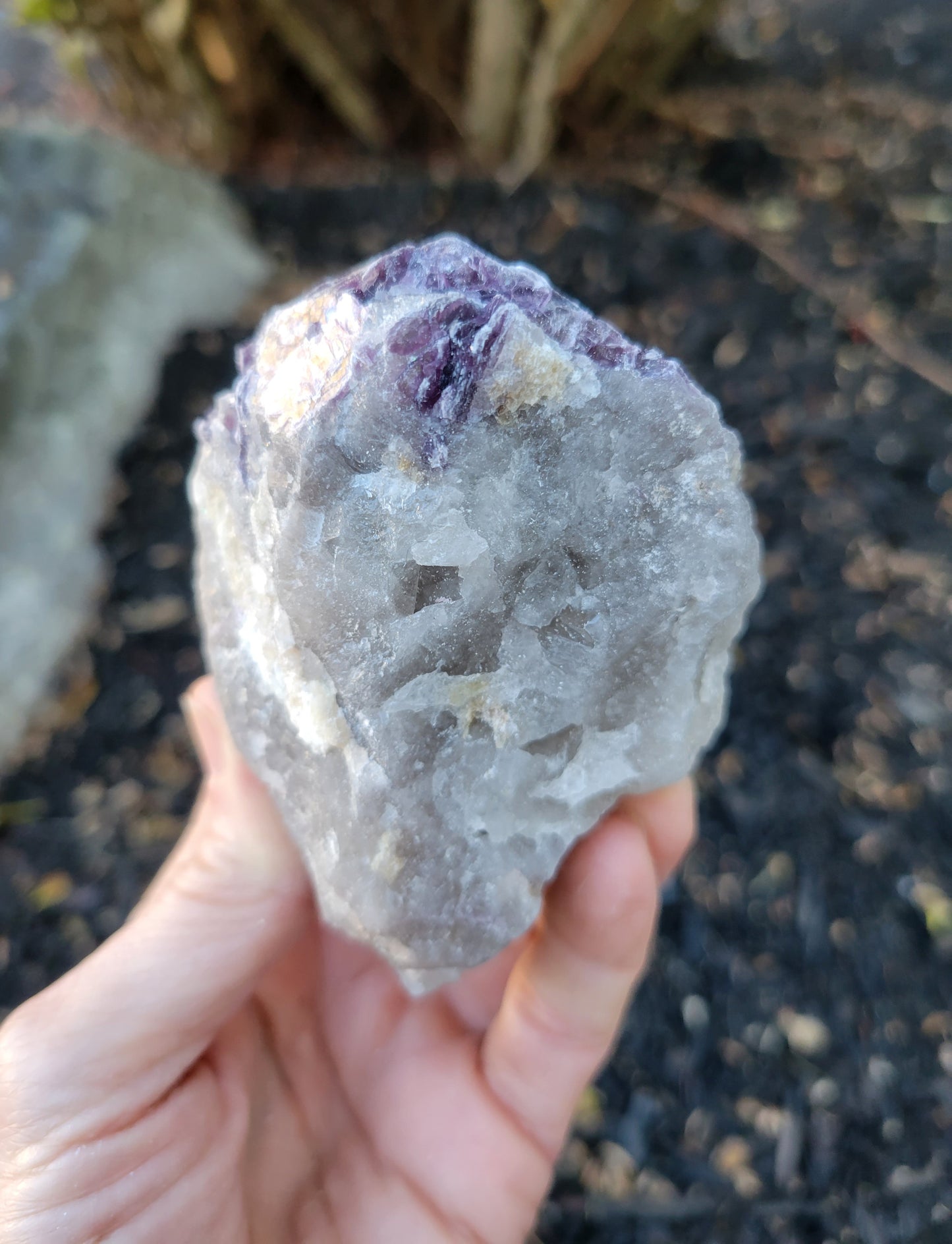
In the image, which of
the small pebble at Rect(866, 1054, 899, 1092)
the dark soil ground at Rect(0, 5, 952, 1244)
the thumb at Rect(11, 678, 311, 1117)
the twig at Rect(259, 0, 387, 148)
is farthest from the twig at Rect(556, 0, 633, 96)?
the small pebble at Rect(866, 1054, 899, 1092)

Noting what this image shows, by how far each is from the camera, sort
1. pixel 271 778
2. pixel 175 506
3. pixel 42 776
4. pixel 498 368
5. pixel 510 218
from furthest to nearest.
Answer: pixel 510 218 < pixel 175 506 < pixel 42 776 < pixel 271 778 < pixel 498 368

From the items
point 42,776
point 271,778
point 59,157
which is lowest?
point 42,776

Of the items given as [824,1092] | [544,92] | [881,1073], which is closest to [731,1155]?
[824,1092]

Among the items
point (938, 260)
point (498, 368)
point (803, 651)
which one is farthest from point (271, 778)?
point (938, 260)

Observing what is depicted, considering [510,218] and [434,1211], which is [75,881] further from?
[510,218]

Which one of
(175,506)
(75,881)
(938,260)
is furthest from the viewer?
(938,260)

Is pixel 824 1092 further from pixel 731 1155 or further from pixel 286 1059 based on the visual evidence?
pixel 286 1059
